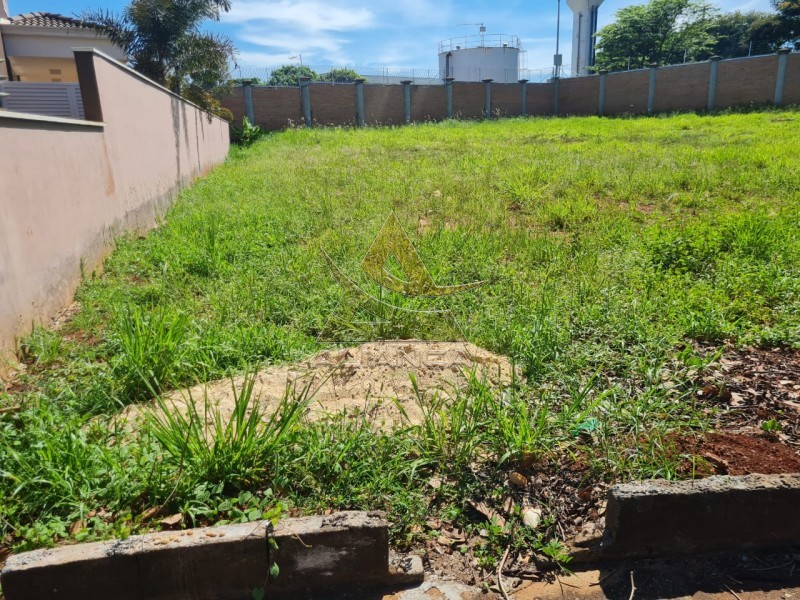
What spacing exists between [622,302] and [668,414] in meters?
1.53

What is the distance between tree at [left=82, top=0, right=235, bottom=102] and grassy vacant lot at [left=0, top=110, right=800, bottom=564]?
776 centimetres

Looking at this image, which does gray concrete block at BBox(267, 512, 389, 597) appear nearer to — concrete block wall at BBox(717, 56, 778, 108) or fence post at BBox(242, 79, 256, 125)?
fence post at BBox(242, 79, 256, 125)

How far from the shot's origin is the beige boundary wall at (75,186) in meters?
3.68

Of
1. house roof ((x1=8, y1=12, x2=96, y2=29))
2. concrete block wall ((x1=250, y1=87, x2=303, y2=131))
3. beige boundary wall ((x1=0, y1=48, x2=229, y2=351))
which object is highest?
house roof ((x1=8, y1=12, x2=96, y2=29))

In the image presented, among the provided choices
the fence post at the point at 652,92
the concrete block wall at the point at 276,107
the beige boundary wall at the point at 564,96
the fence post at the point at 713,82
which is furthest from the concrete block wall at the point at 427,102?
the fence post at the point at 713,82

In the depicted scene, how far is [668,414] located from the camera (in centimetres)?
270

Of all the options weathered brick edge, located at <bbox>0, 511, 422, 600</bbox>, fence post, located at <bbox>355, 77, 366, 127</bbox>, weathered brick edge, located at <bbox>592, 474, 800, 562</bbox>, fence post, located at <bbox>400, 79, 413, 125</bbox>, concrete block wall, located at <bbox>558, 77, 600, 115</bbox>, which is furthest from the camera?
concrete block wall, located at <bbox>558, 77, 600, 115</bbox>

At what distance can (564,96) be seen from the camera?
28.3m

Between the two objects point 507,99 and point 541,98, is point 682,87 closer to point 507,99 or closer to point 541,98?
point 541,98

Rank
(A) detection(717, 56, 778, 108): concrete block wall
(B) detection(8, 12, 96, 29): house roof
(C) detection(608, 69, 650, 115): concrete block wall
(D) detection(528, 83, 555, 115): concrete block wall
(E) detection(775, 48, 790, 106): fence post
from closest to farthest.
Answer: (B) detection(8, 12, 96, 29): house roof < (E) detection(775, 48, 790, 106): fence post < (A) detection(717, 56, 778, 108): concrete block wall < (C) detection(608, 69, 650, 115): concrete block wall < (D) detection(528, 83, 555, 115): concrete block wall

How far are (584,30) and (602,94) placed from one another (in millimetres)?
22615

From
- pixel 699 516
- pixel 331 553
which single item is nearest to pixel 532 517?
pixel 699 516

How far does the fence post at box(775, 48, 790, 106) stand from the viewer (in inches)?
840

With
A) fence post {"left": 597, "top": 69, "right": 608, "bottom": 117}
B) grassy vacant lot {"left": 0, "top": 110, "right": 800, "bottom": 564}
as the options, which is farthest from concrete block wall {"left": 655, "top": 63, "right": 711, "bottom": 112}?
grassy vacant lot {"left": 0, "top": 110, "right": 800, "bottom": 564}
